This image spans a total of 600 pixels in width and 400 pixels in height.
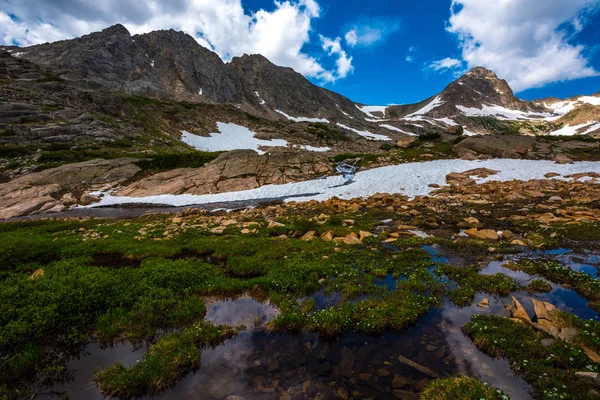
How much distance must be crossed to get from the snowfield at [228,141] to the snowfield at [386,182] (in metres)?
54.4

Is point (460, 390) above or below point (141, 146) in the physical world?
below

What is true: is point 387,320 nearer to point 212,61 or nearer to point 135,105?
point 135,105

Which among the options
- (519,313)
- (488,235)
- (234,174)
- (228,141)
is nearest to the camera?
(519,313)

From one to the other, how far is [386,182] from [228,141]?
80.7 m

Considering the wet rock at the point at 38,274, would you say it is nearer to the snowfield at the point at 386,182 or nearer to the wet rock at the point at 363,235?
the wet rock at the point at 363,235

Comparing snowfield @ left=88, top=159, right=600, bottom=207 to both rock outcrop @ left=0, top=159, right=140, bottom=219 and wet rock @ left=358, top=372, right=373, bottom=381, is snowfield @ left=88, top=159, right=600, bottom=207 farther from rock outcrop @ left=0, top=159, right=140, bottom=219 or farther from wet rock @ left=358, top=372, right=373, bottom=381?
wet rock @ left=358, top=372, right=373, bottom=381

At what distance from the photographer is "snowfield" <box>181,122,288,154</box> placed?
9688 cm

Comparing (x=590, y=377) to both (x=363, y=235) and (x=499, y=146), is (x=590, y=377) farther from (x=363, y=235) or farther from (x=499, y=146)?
(x=499, y=146)

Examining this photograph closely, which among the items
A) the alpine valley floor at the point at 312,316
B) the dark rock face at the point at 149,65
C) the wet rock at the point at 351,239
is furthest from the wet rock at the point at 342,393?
the dark rock face at the point at 149,65

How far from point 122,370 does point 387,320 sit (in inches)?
311

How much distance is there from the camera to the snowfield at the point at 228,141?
9688 centimetres

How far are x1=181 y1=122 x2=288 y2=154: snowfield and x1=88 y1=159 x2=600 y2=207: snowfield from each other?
178ft

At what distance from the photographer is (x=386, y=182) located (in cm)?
3856

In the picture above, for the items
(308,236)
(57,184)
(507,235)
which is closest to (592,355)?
(507,235)
